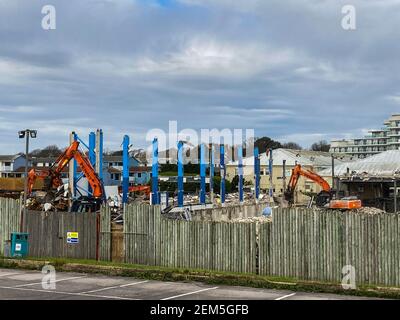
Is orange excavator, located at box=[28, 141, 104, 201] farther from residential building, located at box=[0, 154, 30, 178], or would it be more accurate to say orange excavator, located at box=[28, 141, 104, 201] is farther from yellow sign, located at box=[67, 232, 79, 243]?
residential building, located at box=[0, 154, 30, 178]

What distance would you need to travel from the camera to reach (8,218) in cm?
2494

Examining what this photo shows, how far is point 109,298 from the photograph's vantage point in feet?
51.3

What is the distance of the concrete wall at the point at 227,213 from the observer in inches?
1820

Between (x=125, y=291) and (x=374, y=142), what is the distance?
168m

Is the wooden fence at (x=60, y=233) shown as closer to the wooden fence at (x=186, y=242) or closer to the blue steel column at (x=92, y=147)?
the wooden fence at (x=186, y=242)

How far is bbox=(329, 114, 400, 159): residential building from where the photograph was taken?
167500mm

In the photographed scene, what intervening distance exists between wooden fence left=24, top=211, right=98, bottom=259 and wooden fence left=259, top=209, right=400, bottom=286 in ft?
23.8

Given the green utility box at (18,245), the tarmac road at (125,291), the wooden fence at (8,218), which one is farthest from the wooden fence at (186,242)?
the wooden fence at (8,218)

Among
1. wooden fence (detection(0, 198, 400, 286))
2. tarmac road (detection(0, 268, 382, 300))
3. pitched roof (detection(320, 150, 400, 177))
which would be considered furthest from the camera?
pitched roof (detection(320, 150, 400, 177))

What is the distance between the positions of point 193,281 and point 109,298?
156 inches

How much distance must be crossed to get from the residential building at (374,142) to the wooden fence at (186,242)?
151029mm

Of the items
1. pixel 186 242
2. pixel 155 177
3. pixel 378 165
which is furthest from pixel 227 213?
pixel 186 242

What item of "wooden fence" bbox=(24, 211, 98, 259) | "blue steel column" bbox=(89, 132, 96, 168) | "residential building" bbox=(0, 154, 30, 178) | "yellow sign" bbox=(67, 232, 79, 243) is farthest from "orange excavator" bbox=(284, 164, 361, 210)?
"residential building" bbox=(0, 154, 30, 178)
